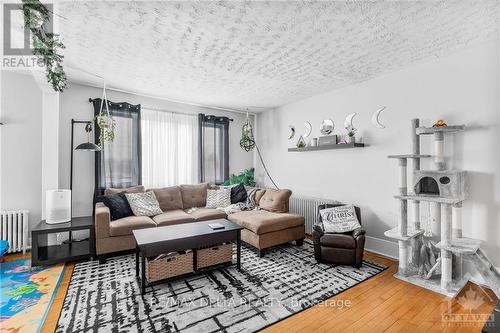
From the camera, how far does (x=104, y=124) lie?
3488 millimetres

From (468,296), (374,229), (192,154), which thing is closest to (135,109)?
(192,154)

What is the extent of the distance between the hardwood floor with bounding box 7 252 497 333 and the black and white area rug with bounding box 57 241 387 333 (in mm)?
91

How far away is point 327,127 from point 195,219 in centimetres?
268

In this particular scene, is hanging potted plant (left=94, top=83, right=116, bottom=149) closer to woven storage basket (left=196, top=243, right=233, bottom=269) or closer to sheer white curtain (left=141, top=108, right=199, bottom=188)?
sheer white curtain (left=141, top=108, right=199, bottom=188)

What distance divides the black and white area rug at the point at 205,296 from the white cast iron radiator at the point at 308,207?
3.46ft

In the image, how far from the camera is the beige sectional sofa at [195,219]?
3170 mm

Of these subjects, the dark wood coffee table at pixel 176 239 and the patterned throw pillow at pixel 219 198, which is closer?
the dark wood coffee table at pixel 176 239

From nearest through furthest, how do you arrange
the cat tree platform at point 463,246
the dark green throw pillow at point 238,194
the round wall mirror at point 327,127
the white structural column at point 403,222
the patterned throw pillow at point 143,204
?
the cat tree platform at point 463,246 < the white structural column at point 403,222 < the patterned throw pillow at point 143,204 < the round wall mirror at point 327,127 < the dark green throw pillow at point 238,194

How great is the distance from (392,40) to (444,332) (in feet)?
8.60

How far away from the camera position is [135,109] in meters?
4.23

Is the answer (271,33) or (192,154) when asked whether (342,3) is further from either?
(192,154)

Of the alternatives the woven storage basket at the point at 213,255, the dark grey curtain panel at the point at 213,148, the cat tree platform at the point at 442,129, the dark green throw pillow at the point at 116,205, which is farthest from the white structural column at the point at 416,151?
the dark green throw pillow at the point at 116,205

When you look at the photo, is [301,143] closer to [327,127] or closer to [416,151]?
[327,127]

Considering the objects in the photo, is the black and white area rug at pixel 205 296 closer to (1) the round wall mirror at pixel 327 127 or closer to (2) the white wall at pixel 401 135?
(2) the white wall at pixel 401 135
